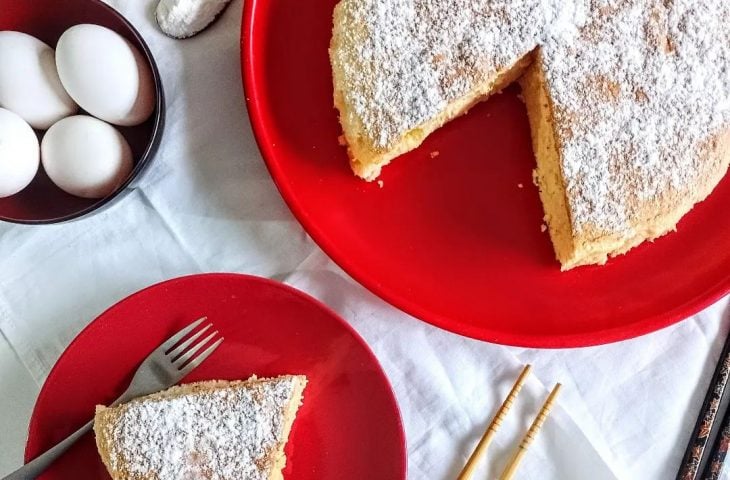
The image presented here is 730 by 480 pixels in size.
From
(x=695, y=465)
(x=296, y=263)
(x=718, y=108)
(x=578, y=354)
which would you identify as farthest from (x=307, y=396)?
(x=718, y=108)

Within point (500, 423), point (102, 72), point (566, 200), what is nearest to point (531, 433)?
point (500, 423)

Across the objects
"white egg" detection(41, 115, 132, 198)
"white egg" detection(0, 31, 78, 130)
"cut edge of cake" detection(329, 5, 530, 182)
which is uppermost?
"white egg" detection(0, 31, 78, 130)

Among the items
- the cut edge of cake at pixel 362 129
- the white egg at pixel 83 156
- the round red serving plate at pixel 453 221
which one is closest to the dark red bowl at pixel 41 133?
the white egg at pixel 83 156

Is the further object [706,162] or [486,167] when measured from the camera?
[486,167]

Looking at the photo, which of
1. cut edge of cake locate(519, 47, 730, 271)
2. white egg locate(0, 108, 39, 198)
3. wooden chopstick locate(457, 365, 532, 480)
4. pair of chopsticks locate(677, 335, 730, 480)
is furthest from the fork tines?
pair of chopsticks locate(677, 335, 730, 480)

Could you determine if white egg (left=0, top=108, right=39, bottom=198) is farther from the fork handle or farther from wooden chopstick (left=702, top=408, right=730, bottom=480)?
wooden chopstick (left=702, top=408, right=730, bottom=480)

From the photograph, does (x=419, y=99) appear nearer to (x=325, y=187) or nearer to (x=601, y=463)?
(x=325, y=187)

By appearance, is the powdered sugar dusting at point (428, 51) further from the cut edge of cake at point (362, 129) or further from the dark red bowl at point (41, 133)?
the dark red bowl at point (41, 133)

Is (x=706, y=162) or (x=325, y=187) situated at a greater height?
(x=325, y=187)

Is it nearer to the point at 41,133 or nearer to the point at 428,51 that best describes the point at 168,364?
the point at 41,133
